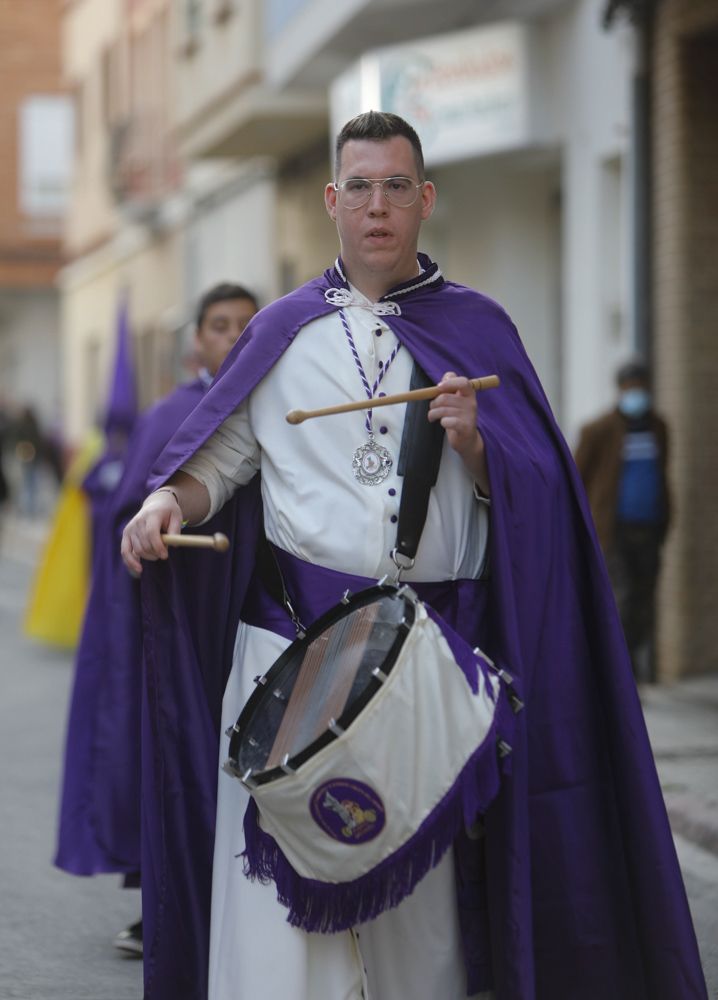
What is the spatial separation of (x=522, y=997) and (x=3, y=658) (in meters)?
10.6

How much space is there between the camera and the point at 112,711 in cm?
681

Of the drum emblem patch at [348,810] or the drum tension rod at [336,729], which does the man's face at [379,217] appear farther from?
the drum emblem patch at [348,810]

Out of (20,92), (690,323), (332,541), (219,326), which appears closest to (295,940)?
(332,541)

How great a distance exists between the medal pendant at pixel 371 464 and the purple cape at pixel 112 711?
7.28 ft

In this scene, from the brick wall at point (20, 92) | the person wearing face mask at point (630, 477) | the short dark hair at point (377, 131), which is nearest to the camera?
the short dark hair at point (377, 131)

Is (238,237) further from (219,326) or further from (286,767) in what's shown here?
(286,767)

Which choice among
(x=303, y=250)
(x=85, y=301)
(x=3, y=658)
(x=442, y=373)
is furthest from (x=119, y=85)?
(x=442, y=373)

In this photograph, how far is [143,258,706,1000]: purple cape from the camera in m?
4.26

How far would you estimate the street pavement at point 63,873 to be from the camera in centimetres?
595

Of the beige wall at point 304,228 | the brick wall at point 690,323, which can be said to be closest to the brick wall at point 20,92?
the beige wall at point 304,228

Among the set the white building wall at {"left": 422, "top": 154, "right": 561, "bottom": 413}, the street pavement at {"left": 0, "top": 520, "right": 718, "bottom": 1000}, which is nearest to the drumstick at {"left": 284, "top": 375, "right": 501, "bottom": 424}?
the street pavement at {"left": 0, "top": 520, "right": 718, "bottom": 1000}

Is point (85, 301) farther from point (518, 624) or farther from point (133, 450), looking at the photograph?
point (518, 624)

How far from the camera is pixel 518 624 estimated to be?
427cm

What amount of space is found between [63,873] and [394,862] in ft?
11.8
